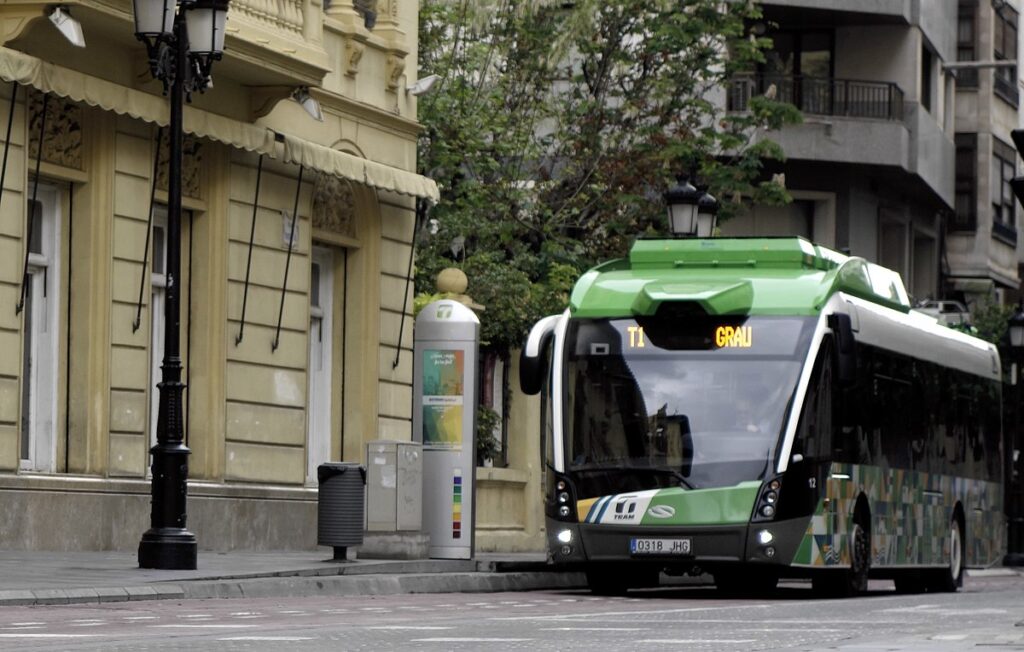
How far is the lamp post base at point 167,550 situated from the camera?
20.2 metres

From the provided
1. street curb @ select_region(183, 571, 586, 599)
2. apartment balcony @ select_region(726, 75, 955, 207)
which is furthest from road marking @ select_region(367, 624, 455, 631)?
apartment balcony @ select_region(726, 75, 955, 207)

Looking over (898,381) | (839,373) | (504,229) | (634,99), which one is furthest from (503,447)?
(839,373)

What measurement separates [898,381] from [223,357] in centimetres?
700

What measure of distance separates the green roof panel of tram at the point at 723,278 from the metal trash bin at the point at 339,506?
8.39ft

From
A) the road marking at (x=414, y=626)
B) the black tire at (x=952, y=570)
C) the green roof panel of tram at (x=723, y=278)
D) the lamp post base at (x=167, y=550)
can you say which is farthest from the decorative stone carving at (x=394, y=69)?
the road marking at (x=414, y=626)

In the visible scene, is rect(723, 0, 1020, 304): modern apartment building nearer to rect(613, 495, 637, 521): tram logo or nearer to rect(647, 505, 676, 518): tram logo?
rect(613, 495, 637, 521): tram logo

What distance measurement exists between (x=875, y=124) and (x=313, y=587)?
32.1 metres

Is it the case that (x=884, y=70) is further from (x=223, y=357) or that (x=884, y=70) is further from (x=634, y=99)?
(x=223, y=357)

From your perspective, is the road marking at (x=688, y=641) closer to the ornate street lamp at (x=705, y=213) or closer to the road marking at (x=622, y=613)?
the road marking at (x=622, y=613)

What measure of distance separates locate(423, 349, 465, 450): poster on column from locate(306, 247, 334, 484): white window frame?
12.9 ft

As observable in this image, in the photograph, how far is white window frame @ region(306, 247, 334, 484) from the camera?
29.7 metres

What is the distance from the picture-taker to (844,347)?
22.6 metres

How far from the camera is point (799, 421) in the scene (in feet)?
73.0

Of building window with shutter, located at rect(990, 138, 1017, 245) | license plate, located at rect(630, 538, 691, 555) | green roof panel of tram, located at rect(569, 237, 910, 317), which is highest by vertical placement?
building window with shutter, located at rect(990, 138, 1017, 245)
